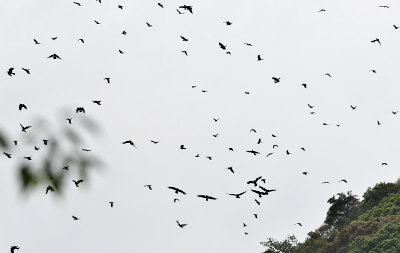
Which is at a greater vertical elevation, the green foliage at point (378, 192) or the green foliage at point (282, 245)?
the green foliage at point (378, 192)

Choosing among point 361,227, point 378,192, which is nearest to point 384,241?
point 361,227

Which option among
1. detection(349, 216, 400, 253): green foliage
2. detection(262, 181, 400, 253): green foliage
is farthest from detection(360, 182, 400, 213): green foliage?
detection(349, 216, 400, 253): green foliage

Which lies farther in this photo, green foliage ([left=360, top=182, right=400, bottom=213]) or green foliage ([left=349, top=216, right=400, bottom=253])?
green foliage ([left=360, top=182, right=400, bottom=213])

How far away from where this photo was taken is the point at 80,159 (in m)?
2.99

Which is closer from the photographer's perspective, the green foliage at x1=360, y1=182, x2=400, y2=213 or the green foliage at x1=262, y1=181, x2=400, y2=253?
the green foliage at x1=262, y1=181, x2=400, y2=253

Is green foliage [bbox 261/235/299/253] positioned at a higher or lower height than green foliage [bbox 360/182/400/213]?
lower

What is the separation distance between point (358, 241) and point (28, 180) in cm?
6828

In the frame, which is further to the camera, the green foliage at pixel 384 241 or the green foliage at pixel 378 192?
the green foliage at pixel 378 192

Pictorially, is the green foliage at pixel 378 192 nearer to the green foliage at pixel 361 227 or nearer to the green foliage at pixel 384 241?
the green foliage at pixel 361 227

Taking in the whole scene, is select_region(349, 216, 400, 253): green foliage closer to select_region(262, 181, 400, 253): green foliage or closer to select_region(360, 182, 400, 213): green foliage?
select_region(262, 181, 400, 253): green foliage

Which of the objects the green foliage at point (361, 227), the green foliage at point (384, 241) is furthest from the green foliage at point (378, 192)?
the green foliage at point (384, 241)

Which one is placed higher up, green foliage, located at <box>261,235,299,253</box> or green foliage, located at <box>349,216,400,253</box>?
green foliage, located at <box>349,216,400,253</box>

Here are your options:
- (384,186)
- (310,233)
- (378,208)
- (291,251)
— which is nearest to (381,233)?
(378,208)

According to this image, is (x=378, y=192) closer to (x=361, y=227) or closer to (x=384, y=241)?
(x=361, y=227)
